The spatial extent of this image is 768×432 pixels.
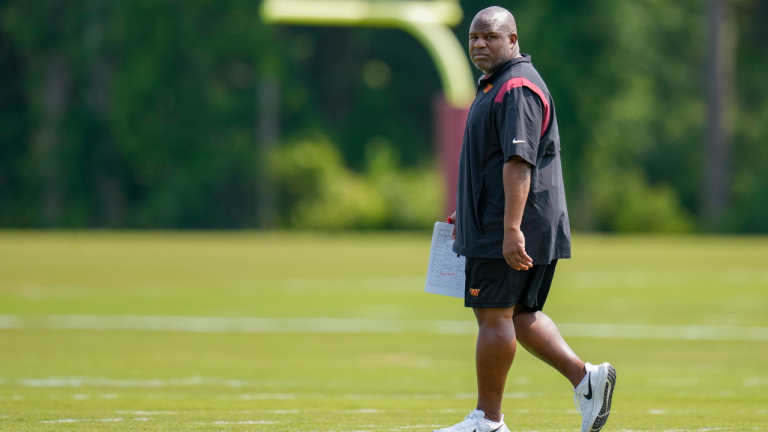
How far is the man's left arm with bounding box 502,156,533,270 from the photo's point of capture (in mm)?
5590

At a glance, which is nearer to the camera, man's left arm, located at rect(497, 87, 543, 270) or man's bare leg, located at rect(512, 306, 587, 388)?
man's left arm, located at rect(497, 87, 543, 270)

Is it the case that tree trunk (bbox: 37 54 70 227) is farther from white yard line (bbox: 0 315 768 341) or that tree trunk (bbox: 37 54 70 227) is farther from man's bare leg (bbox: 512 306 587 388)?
man's bare leg (bbox: 512 306 587 388)

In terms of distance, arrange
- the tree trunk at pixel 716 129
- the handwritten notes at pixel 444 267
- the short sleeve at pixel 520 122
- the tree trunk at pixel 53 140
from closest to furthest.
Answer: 1. the short sleeve at pixel 520 122
2. the handwritten notes at pixel 444 267
3. the tree trunk at pixel 716 129
4. the tree trunk at pixel 53 140

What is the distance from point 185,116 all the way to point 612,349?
124ft

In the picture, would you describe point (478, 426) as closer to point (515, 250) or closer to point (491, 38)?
point (515, 250)

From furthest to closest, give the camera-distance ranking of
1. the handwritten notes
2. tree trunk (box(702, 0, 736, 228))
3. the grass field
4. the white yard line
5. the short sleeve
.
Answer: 1. tree trunk (box(702, 0, 736, 228))
2. the white yard line
3. the grass field
4. the handwritten notes
5. the short sleeve

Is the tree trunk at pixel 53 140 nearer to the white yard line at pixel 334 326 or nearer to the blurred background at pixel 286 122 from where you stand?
the blurred background at pixel 286 122

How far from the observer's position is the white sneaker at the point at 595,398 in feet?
19.3

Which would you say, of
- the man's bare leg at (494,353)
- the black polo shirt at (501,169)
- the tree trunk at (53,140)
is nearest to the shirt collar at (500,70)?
the black polo shirt at (501,169)

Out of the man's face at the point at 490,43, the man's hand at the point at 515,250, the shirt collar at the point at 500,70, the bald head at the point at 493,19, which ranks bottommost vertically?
the man's hand at the point at 515,250

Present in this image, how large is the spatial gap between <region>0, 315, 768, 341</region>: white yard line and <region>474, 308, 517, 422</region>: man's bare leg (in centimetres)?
958

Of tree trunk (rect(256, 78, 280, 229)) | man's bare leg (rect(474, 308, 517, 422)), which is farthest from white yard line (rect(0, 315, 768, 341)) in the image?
tree trunk (rect(256, 78, 280, 229))

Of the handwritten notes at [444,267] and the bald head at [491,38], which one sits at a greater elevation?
the bald head at [491,38]

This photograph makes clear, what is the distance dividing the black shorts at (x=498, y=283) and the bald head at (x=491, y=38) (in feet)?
3.15
